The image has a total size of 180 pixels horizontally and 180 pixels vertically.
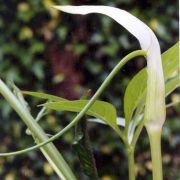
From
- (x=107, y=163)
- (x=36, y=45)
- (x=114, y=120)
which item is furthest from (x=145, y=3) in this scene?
(x=114, y=120)

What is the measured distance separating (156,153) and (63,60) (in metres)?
1.32

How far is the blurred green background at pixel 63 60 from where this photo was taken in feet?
5.19

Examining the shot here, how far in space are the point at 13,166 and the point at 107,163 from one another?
322 millimetres

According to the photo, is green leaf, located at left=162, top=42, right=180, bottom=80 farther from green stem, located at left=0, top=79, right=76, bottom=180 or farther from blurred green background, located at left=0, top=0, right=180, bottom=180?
blurred green background, located at left=0, top=0, right=180, bottom=180

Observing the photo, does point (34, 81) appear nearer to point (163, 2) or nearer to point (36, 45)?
point (36, 45)

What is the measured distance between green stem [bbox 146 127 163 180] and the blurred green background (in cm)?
124

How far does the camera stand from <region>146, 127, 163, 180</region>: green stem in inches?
12.7

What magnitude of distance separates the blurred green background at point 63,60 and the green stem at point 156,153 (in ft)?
4.08

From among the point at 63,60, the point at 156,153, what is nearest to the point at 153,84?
the point at 156,153

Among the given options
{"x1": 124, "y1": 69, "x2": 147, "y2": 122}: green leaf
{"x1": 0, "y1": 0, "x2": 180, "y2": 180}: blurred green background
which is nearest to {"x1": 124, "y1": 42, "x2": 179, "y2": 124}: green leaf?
{"x1": 124, "y1": 69, "x2": 147, "y2": 122}: green leaf

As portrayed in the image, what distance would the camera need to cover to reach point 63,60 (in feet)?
5.35

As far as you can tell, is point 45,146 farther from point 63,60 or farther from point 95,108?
point 63,60

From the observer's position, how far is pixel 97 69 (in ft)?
5.23

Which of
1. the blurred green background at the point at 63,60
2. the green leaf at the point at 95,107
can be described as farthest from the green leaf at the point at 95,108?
the blurred green background at the point at 63,60
